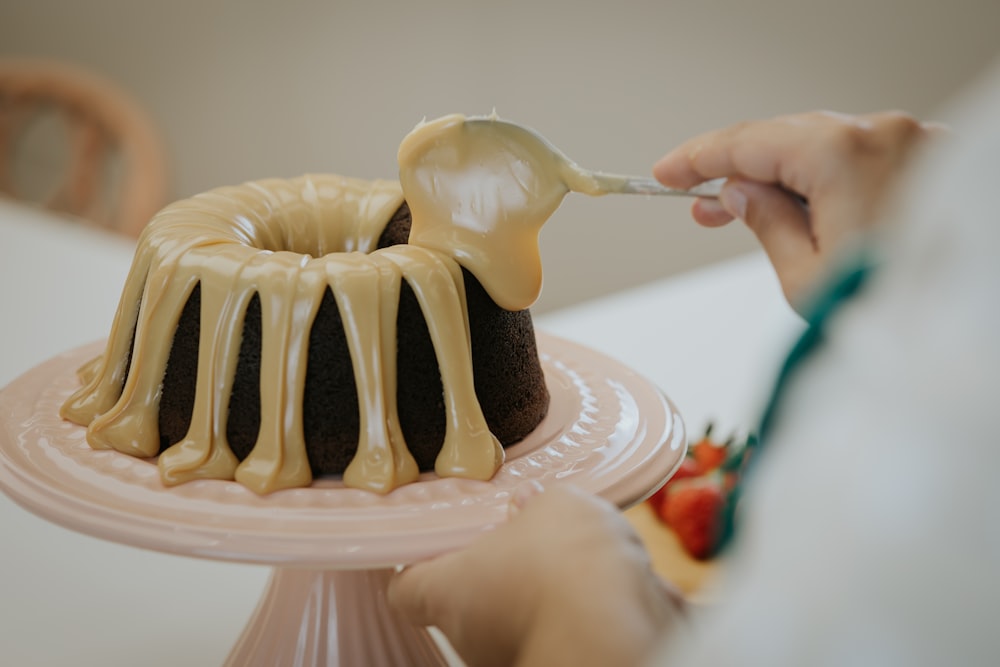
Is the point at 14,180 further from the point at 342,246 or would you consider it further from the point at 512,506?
the point at 512,506

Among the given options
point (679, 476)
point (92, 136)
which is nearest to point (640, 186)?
point (679, 476)

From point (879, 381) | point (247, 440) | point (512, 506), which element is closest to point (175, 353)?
point (247, 440)

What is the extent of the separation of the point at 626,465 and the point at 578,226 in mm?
2078

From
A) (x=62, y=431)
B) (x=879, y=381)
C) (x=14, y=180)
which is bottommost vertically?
(x=14, y=180)

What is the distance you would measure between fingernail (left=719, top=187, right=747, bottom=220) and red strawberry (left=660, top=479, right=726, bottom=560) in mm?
504

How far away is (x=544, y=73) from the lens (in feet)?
8.75

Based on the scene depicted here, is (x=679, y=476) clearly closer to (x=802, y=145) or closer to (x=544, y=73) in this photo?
(x=802, y=145)

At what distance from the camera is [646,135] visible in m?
2.66

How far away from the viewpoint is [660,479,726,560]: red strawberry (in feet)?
4.02

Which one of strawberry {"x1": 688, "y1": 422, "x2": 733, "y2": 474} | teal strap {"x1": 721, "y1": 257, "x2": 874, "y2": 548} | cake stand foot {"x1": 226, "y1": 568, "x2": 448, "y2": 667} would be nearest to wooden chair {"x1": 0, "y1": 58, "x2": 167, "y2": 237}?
strawberry {"x1": 688, "y1": 422, "x2": 733, "y2": 474}

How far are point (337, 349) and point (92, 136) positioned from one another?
2.36 m

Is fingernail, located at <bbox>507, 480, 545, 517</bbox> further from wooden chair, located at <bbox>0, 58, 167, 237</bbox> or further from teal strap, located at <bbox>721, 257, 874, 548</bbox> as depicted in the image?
wooden chair, located at <bbox>0, 58, 167, 237</bbox>

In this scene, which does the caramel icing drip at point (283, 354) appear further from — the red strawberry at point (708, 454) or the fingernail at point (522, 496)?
the red strawberry at point (708, 454)

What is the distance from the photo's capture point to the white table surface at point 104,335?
42.2 inches
